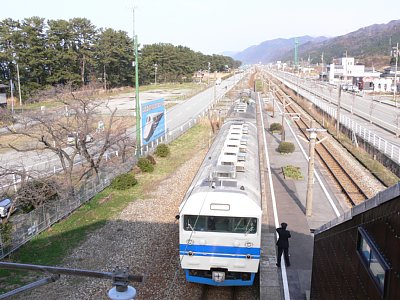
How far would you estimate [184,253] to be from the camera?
357 inches

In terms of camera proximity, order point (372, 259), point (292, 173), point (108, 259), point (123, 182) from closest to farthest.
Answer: point (372, 259), point (108, 259), point (123, 182), point (292, 173)

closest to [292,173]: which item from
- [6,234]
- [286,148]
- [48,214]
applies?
[286,148]

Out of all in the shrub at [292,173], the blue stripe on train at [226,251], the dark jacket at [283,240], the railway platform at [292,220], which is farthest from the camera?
the shrub at [292,173]

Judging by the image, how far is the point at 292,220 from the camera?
13773 millimetres

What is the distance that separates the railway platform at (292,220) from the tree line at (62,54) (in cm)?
3106

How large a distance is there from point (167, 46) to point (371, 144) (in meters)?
72.6

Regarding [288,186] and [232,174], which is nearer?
[232,174]

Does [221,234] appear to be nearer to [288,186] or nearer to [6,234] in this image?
[6,234]

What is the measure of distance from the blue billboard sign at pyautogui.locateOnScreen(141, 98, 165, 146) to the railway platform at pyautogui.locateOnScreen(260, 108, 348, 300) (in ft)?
23.5

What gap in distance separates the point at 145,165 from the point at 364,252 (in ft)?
54.8

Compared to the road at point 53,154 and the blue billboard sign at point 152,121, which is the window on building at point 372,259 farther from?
the blue billboard sign at point 152,121

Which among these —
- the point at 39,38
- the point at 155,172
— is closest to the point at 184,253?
the point at 155,172

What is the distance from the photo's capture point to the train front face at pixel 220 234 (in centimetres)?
879

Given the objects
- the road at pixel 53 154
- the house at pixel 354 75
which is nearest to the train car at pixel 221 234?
the road at pixel 53 154
